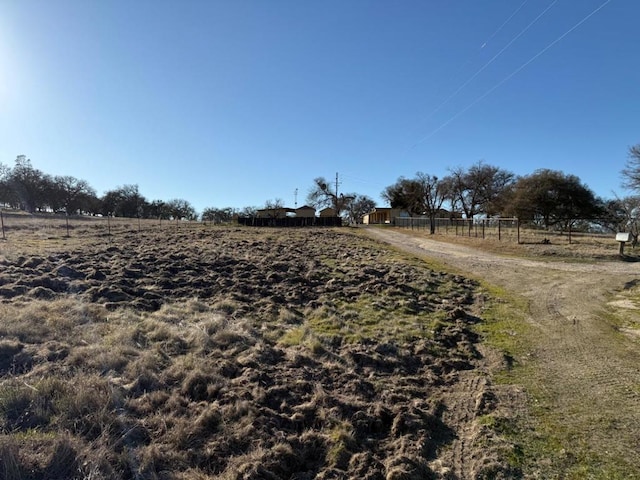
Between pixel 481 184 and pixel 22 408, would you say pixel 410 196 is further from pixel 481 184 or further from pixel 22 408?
pixel 22 408

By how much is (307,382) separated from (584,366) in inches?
167

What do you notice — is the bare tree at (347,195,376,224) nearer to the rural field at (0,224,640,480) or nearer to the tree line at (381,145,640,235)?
the tree line at (381,145,640,235)

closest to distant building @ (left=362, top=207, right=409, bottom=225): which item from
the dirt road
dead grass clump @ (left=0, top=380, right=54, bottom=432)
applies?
the dirt road

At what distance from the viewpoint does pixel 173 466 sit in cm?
313

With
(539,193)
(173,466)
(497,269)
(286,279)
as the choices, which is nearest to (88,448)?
(173,466)

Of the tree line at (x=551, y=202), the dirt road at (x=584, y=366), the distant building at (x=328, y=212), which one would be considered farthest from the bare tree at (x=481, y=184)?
the dirt road at (x=584, y=366)

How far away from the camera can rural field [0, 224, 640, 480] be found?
330cm

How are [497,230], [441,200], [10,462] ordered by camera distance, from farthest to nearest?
1. [441,200]
2. [497,230]
3. [10,462]

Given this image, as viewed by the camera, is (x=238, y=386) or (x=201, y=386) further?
(x=238, y=386)

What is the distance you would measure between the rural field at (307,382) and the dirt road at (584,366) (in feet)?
0.10

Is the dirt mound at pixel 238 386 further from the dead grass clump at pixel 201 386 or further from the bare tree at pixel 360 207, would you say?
the bare tree at pixel 360 207

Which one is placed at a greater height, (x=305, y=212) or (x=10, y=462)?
(x=305, y=212)

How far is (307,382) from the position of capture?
4820mm

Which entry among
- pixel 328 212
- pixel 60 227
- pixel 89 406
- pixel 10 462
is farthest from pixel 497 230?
pixel 328 212
